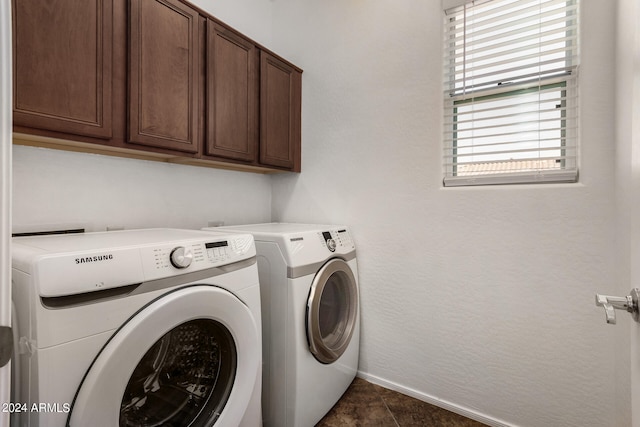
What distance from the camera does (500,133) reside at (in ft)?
5.35

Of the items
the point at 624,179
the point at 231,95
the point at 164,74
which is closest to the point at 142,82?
the point at 164,74

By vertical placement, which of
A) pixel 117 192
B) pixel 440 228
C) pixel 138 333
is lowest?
pixel 138 333

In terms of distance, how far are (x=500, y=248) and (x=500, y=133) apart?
59 cm

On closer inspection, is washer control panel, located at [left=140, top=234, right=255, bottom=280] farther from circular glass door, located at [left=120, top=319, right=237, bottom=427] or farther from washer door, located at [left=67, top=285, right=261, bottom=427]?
circular glass door, located at [left=120, top=319, right=237, bottom=427]

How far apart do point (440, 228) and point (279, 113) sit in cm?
124

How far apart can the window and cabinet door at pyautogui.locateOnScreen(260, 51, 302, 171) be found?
0.99 m

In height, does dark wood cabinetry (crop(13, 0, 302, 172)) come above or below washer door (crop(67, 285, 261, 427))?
above

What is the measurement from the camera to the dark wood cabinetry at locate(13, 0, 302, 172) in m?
1.06

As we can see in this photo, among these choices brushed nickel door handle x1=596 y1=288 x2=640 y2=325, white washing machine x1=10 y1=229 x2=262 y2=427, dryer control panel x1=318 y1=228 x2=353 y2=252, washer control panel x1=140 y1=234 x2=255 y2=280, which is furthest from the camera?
dryer control panel x1=318 y1=228 x2=353 y2=252

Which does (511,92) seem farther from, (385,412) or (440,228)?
(385,412)

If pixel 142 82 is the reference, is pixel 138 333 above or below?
below

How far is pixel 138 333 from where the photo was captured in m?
0.84

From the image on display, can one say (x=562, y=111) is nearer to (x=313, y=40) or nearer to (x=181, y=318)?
(x=313, y=40)

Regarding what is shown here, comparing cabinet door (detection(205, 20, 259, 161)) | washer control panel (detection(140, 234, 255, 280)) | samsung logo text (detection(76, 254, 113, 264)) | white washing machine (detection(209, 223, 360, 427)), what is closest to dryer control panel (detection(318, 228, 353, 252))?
white washing machine (detection(209, 223, 360, 427))
